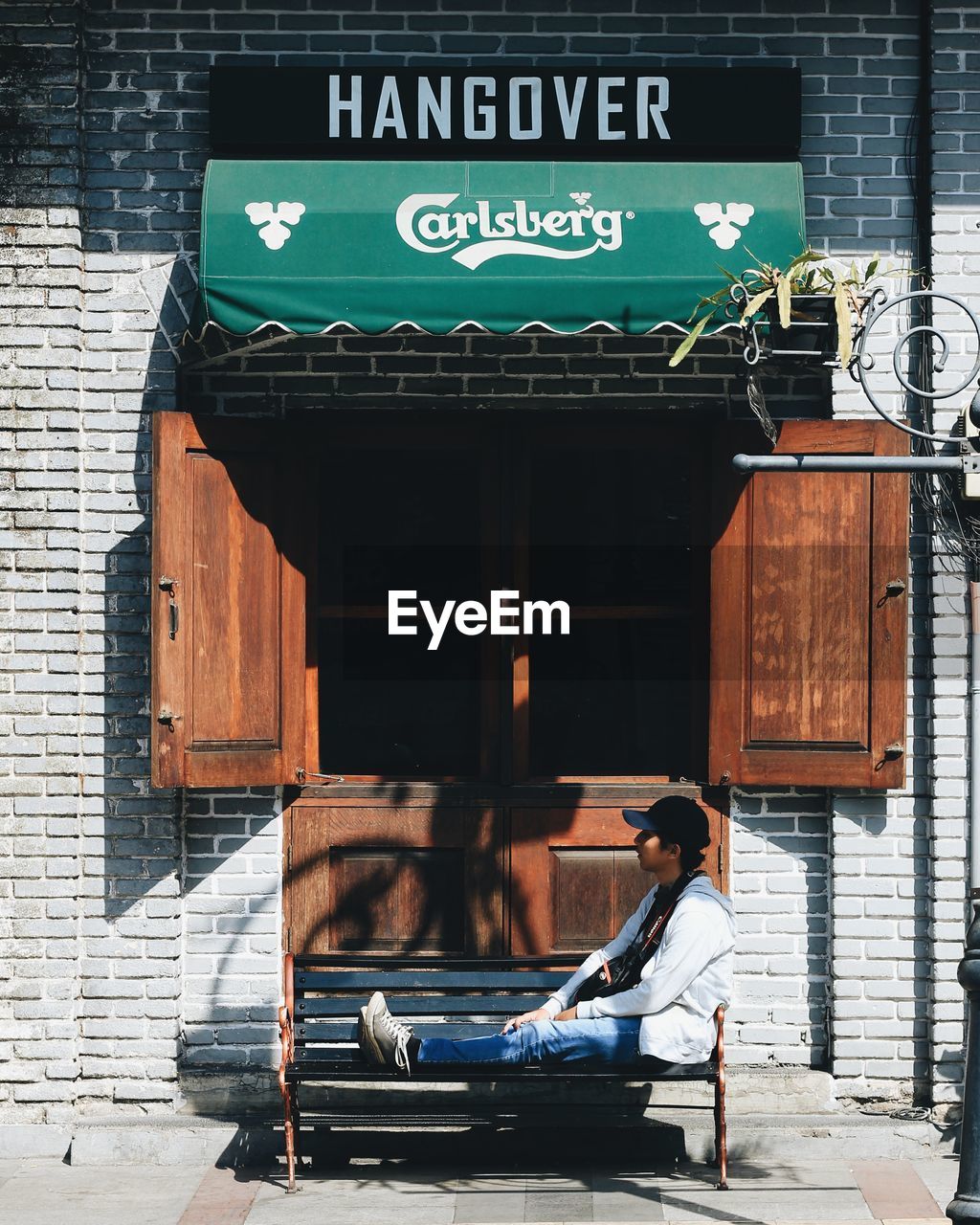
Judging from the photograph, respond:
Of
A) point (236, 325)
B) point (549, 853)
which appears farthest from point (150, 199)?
point (549, 853)

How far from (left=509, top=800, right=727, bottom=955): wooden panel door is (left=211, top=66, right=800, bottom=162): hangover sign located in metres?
2.84

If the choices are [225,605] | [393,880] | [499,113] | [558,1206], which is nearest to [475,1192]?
[558,1206]

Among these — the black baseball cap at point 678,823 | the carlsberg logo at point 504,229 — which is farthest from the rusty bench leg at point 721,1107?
the carlsberg logo at point 504,229

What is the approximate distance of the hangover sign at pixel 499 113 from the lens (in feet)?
20.9

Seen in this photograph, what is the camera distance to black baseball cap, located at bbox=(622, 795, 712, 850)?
19.4 ft

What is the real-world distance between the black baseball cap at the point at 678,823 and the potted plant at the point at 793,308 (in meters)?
1.70

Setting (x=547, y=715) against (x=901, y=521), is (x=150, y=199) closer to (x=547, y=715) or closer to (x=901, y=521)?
(x=547, y=715)

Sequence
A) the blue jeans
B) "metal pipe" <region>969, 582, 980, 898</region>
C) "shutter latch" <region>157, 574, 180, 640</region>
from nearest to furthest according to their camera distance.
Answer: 1. the blue jeans
2. "shutter latch" <region>157, 574, 180, 640</region>
3. "metal pipe" <region>969, 582, 980, 898</region>

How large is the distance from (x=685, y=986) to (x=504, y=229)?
3.03 metres

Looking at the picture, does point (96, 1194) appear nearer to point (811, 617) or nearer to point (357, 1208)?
point (357, 1208)

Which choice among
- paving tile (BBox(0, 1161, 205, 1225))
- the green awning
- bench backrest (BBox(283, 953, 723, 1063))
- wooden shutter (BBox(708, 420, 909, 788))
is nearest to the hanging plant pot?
the green awning

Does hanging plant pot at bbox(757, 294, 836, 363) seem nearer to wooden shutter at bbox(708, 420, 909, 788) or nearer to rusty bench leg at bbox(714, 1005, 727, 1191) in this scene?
wooden shutter at bbox(708, 420, 909, 788)

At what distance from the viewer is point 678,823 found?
233 inches

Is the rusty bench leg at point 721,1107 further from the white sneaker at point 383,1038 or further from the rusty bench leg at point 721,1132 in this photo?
the white sneaker at point 383,1038
